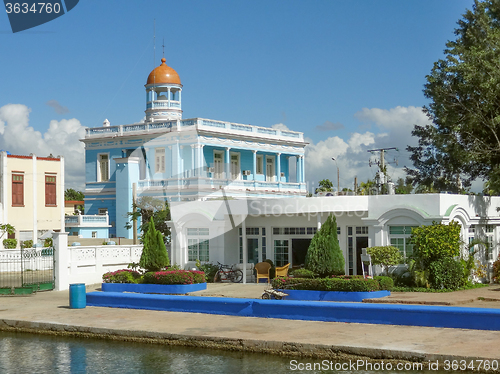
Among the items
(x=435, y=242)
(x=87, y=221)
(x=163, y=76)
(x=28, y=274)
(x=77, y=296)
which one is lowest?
(x=28, y=274)

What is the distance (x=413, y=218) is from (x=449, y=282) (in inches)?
93.4

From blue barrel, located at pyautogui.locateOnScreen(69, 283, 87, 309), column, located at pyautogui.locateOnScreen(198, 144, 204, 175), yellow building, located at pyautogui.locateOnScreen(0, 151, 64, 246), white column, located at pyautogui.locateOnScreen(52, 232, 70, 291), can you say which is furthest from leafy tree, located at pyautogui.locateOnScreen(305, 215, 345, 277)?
yellow building, located at pyautogui.locateOnScreen(0, 151, 64, 246)

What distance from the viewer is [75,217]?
45.9 m

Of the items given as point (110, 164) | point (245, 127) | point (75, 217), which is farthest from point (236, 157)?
point (75, 217)

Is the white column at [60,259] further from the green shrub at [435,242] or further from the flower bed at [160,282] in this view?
the green shrub at [435,242]

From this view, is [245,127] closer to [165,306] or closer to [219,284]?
[219,284]

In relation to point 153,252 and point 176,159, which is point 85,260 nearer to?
point 153,252

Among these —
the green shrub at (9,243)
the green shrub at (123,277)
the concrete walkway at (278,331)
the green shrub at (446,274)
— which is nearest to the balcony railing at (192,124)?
the green shrub at (9,243)

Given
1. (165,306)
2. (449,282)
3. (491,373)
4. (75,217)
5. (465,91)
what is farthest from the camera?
(75,217)

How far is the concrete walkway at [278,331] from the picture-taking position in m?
11.8

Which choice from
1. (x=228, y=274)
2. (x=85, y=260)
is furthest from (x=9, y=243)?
(x=228, y=274)

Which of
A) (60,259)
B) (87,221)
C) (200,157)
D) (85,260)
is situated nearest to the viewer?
(60,259)

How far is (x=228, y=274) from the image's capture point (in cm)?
2367

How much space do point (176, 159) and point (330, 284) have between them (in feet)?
86.2
